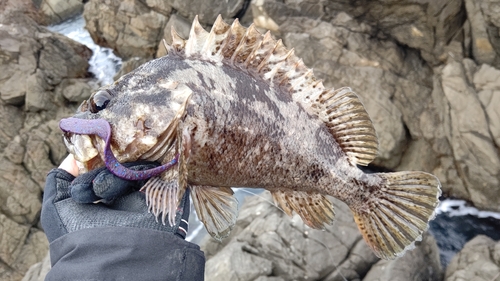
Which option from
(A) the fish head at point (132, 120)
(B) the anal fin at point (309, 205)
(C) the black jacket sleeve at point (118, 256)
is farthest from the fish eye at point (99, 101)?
(B) the anal fin at point (309, 205)

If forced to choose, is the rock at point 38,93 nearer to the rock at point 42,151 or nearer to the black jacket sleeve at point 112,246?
the rock at point 42,151

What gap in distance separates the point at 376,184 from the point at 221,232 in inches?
47.9

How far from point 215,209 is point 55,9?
609 inches

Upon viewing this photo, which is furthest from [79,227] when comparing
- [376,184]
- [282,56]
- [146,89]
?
[376,184]

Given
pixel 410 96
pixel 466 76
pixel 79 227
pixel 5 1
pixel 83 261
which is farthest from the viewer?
pixel 5 1

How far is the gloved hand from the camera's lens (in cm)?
203

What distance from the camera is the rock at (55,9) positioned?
1495cm

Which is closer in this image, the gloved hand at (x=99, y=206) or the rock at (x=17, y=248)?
the gloved hand at (x=99, y=206)

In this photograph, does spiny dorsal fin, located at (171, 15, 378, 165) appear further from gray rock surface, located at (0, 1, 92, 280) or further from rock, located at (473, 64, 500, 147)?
gray rock surface, located at (0, 1, 92, 280)

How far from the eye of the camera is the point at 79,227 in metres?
2.00

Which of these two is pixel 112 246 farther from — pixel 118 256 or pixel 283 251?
pixel 283 251

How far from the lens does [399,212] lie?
9.40 feet

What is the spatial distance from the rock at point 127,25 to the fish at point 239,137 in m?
9.54

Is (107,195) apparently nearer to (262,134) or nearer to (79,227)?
(79,227)
